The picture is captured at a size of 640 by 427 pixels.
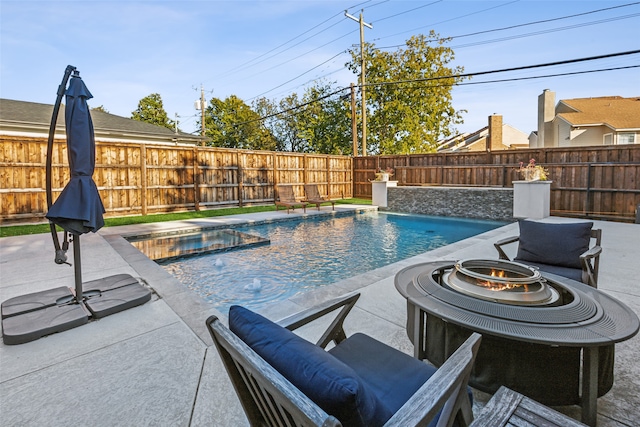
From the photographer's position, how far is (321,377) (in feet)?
2.59

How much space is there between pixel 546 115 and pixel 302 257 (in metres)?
19.9

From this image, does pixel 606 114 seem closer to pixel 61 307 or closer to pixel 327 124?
pixel 327 124

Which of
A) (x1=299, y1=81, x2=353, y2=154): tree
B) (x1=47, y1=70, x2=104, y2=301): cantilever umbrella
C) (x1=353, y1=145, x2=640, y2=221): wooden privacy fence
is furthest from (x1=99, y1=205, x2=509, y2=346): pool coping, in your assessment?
(x1=299, y1=81, x2=353, y2=154): tree

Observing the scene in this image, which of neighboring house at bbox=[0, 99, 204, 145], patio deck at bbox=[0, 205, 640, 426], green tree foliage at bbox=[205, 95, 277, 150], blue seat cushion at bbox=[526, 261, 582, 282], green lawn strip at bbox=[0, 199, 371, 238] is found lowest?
patio deck at bbox=[0, 205, 640, 426]

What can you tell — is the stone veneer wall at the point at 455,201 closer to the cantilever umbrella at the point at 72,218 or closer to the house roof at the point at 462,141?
the cantilever umbrella at the point at 72,218

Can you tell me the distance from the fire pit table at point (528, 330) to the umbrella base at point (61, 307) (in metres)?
2.44

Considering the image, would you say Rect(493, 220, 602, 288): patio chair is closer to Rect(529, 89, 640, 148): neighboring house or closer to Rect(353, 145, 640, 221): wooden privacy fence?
Rect(353, 145, 640, 221): wooden privacy fence

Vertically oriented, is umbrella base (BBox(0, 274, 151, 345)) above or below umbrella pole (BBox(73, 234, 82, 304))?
below

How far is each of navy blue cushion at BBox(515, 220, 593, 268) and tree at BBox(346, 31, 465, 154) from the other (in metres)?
17.8

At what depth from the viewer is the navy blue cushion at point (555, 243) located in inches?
111

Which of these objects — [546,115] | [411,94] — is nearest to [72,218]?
[411,94]

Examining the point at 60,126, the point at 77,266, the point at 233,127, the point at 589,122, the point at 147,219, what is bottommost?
the point at 147,219

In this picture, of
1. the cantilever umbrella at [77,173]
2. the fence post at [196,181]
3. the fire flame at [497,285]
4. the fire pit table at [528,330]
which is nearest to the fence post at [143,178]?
the fence post at [196,181]

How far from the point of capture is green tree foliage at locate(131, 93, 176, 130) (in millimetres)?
28391
